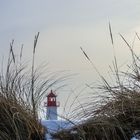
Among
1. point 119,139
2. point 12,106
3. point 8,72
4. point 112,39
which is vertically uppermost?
point 112,39

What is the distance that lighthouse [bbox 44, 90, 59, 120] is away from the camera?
3.69m

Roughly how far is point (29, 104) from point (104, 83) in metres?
0.63

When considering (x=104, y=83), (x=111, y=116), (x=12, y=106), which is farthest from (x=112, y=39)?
(x=12, y=106)

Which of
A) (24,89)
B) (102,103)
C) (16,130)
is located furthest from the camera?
(24,89)

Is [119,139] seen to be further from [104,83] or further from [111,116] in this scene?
[104,83]

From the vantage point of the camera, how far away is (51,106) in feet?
12.7

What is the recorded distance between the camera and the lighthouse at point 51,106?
3691 millimetres

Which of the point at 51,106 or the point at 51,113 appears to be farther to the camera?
the point at 51,106

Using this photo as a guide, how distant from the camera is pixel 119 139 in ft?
Result: 9.79

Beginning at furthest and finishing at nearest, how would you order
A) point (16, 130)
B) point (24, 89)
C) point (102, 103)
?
point (24, 89) < point (102, 103) < point (16, 130)

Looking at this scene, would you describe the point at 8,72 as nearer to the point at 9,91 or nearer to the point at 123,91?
the point at 9,91

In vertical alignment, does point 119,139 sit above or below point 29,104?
below

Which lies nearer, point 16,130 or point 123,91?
point 16,130

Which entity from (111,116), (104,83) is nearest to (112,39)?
(104,83)
